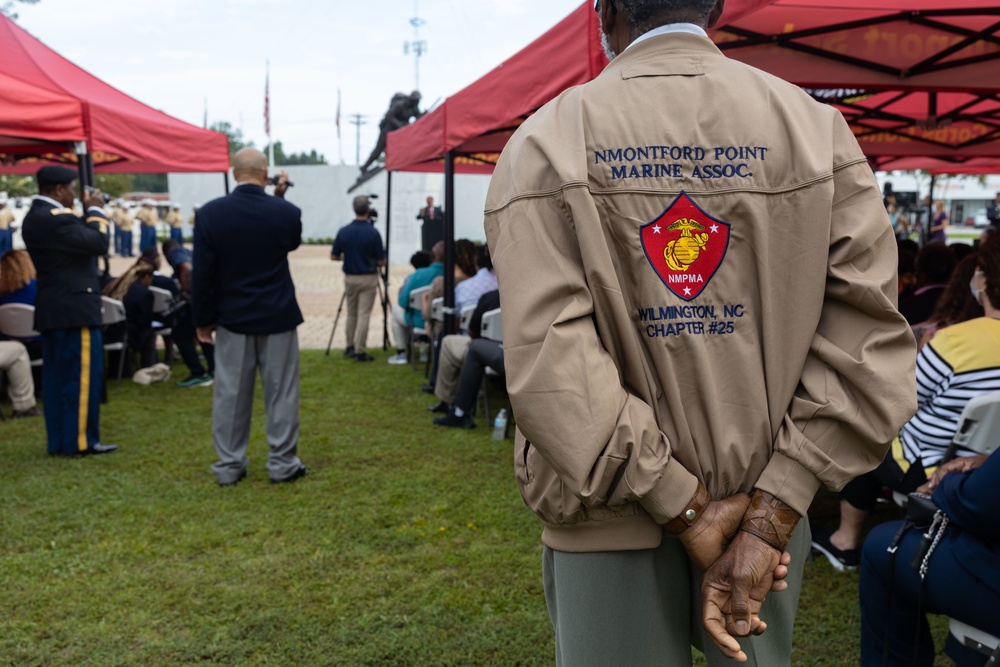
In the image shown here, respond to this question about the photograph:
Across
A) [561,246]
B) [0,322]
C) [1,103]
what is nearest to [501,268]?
[561,246]

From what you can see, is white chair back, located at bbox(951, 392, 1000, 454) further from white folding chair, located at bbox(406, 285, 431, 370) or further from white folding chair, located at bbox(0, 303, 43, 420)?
white folding chair, located at bbox(0, 303, 43, 420)

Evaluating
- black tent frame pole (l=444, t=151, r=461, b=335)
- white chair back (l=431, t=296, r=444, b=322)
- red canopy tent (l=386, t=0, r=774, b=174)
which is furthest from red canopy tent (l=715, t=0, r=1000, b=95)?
white chair back (l=431, t=296, r=444, b=322)

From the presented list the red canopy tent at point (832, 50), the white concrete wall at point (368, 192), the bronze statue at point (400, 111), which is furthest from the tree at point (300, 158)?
the red canopy tent at point (832, 50)

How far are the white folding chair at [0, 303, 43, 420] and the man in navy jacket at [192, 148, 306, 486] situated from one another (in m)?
3.10

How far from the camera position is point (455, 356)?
23.2 feet

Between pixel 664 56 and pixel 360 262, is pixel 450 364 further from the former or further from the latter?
pixel 664 56

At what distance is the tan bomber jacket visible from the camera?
4.31 ft

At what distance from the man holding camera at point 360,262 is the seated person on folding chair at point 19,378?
3628 millimetres

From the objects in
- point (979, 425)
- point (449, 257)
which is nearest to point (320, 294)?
point (449, 257)

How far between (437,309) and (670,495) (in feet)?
24.0

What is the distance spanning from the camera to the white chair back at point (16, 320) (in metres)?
7.34

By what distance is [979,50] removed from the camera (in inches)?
186

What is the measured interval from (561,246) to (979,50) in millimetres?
4504

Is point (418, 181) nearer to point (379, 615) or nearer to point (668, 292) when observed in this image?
point (379, 615)
